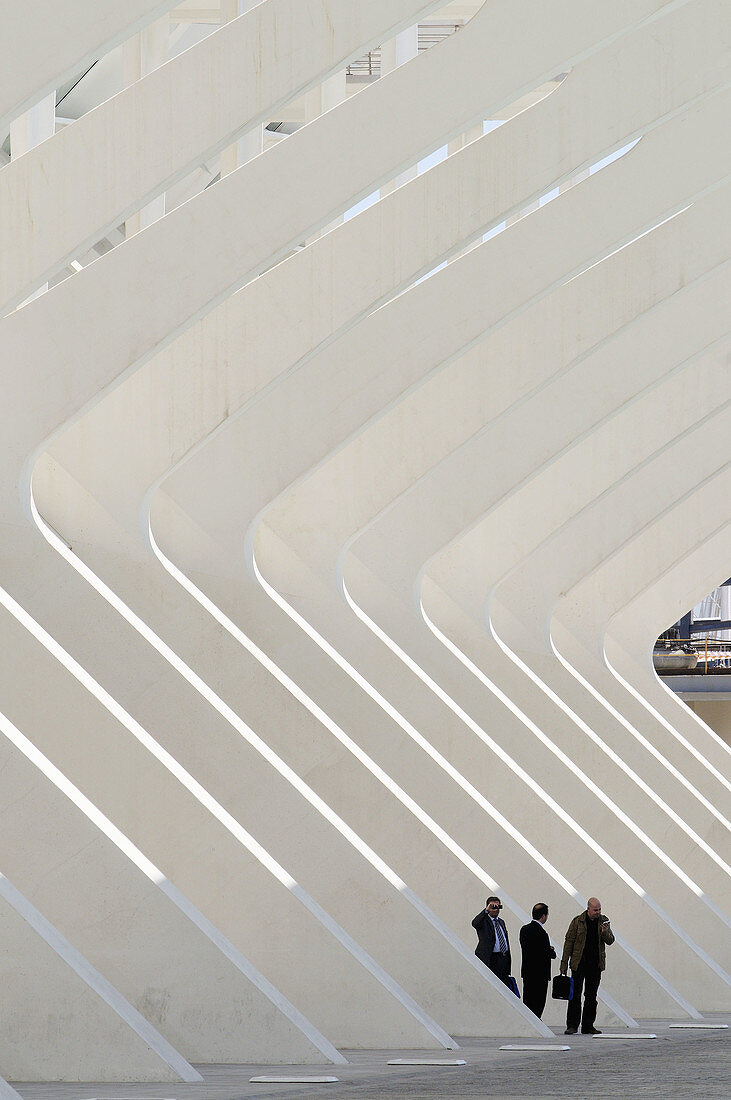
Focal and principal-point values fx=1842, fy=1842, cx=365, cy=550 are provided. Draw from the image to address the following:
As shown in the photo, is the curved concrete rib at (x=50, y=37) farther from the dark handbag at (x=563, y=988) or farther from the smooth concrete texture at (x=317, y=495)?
the dark handbag at (x=563, y=988)

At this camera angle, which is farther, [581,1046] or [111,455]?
[111,455]

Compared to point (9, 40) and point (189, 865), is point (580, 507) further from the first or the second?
point (9, 40)

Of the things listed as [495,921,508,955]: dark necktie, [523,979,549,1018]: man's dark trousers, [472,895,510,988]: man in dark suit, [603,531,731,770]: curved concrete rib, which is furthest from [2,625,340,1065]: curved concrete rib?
[603,531,731,770]: curved concrete rib

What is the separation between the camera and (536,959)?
15078 millimetres

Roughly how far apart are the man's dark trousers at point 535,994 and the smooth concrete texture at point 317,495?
0.63m

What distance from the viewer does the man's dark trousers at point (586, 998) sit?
14758mm

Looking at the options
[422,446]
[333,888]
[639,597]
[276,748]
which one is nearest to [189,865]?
[333,888]

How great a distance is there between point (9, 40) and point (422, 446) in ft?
29.9

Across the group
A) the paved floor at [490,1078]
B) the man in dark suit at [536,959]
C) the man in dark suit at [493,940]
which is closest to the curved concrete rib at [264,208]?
the paved floor at [490,1078]

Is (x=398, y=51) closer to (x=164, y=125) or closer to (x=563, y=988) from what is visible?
(x=164, y=125)

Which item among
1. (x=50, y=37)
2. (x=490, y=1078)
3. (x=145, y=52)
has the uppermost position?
(x=50, y=37)

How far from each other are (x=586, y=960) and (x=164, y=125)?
7.41m

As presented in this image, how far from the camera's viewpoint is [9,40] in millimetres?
10008

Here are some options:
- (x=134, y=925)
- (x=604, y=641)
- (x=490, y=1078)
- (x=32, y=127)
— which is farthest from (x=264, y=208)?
(x=604, y=641)
